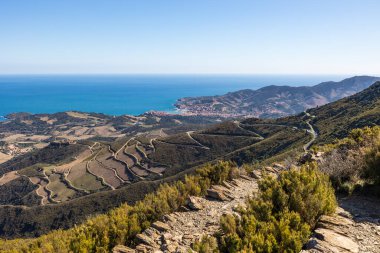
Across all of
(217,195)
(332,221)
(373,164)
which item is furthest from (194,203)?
(373,164)

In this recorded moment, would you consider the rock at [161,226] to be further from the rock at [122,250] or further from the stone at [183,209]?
the stone at [183,209]

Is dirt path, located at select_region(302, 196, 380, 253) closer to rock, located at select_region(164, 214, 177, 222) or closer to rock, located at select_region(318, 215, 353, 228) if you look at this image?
rock, located at select_region(318, 215, 353, 228)

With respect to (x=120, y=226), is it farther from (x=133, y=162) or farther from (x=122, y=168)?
(x=133, y=162)

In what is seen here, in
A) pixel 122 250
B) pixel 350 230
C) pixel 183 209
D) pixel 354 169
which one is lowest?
pixel 122 250

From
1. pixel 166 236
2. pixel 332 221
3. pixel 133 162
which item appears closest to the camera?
pixel 332 221

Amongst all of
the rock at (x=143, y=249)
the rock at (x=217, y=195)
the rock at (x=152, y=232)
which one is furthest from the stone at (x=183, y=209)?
the rock at (x=143, y=249)

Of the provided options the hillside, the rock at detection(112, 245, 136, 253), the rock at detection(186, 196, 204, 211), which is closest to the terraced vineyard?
the hillside

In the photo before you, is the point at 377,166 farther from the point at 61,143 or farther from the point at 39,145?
the point at 39,145
